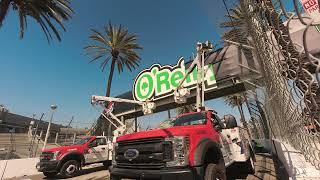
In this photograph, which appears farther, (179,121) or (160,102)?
(160,102)

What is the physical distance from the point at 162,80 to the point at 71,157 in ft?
26.9

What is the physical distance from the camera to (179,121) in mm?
7633

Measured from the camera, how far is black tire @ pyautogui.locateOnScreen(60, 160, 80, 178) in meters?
11.9

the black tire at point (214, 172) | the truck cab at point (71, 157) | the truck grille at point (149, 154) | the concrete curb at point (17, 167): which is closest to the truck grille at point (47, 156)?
the truck cab at point (71, 157)

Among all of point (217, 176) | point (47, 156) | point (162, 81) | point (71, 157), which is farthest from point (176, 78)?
point (217, 176)

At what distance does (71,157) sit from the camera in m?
12.5

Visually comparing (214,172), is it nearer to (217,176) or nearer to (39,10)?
(217,176)

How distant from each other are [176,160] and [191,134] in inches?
27.9

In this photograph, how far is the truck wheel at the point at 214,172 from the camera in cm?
522

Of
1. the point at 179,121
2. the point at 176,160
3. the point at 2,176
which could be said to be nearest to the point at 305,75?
the point at 176,160

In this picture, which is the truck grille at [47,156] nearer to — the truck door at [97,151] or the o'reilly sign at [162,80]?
the truck door at [97,151]

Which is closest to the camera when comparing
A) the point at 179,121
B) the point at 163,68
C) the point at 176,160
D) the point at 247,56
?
the point at 176,160

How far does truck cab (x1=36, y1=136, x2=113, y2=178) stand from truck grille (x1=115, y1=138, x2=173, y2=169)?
7.46m

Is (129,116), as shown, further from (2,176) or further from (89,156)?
(2,176)
